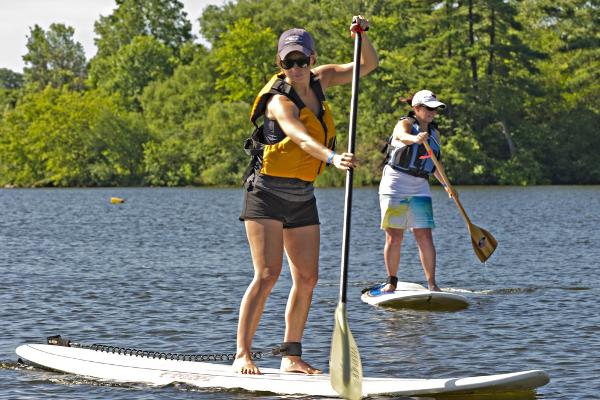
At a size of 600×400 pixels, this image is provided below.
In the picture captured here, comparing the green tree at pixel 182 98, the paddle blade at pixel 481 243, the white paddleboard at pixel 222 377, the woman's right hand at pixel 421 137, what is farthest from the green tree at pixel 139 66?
the white paddleboard at pixel 222 377

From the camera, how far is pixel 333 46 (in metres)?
83.0

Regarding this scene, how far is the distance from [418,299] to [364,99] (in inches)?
2611

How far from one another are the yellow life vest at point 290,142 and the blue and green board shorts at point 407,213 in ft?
15.2

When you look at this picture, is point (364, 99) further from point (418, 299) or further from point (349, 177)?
point (349, 177)

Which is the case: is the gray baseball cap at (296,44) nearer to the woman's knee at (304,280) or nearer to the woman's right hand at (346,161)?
the woman's right hand at (346,161)

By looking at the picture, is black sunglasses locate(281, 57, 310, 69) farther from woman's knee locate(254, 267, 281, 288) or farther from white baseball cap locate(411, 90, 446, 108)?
white baseball cap locate(411, 90, 446, 108)

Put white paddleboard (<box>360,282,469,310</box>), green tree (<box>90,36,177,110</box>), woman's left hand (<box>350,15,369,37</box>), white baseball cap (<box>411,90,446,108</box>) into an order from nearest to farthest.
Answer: woman's left hand (<box>350,15,369,37</box>), white baseball cap (<box>411,90,446,108</box>), white paddleboard (<box>360,282,469,310</box>), green tree (<box>90,36,177,110</box>)

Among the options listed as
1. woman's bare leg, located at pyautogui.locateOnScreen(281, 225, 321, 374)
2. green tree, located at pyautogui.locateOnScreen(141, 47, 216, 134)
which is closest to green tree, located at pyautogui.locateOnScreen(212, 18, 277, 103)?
green tree, located at pyautogui.locateOnScreen(141, 47, 216, 134)

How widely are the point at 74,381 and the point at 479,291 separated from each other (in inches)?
287

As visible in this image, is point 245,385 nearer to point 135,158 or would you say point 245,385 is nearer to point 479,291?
point 479,291

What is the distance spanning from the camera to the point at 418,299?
1305cm

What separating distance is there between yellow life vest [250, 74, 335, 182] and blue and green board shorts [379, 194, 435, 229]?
15.2 ft

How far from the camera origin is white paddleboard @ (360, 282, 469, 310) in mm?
13023

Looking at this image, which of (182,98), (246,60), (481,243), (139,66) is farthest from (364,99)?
(481,243)
